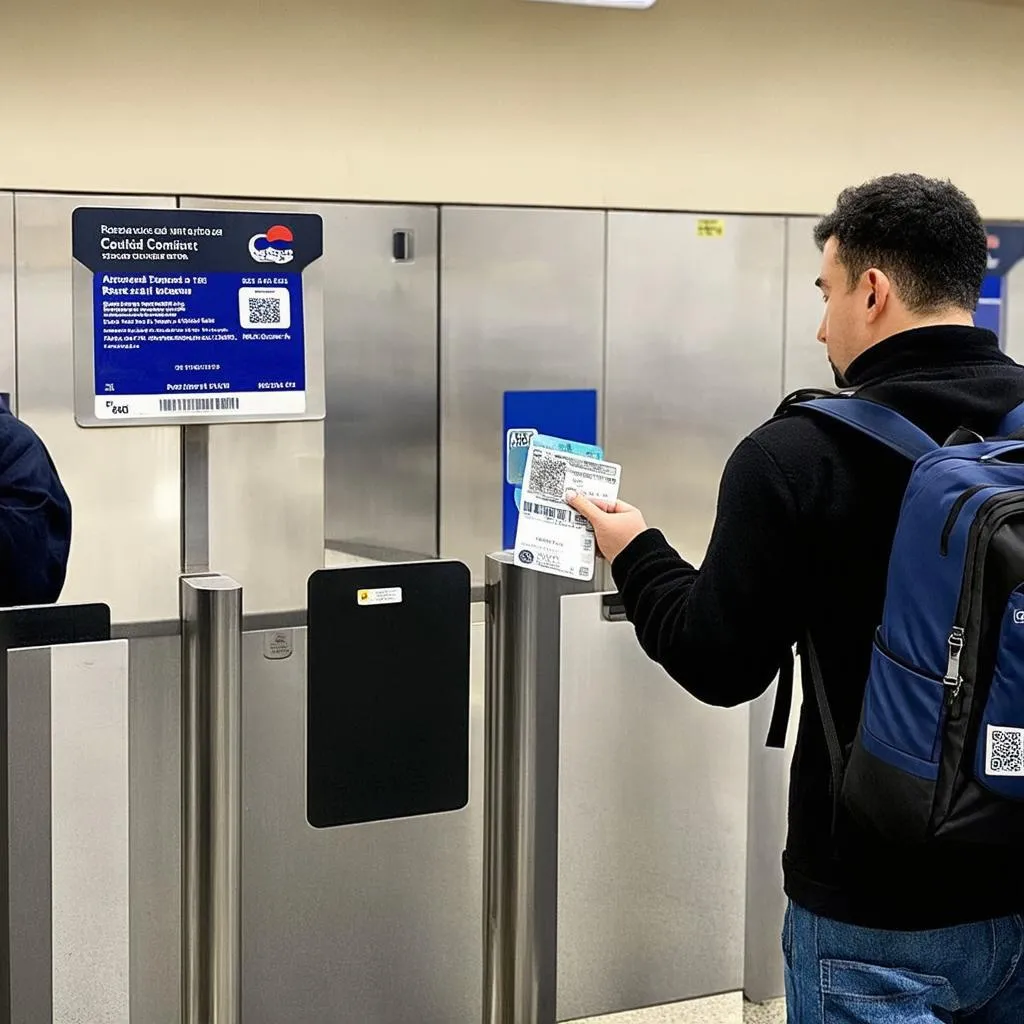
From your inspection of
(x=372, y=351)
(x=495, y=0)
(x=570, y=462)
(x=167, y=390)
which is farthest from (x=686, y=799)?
(x=495, y=0)

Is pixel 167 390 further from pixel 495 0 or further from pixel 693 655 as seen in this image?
pixel 495 0

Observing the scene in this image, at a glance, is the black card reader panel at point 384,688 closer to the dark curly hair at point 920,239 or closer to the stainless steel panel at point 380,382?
the dark curly hair at point 920,239

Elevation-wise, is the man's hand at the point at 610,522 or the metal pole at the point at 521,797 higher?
the man's hand at the point at 610,522

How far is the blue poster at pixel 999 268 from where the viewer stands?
5.27 meters

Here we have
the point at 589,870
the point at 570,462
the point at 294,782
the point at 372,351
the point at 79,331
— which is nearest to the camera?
the point at 570,462

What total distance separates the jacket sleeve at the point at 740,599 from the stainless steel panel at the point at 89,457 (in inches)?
101

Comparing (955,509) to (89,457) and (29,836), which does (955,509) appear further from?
(89,457)

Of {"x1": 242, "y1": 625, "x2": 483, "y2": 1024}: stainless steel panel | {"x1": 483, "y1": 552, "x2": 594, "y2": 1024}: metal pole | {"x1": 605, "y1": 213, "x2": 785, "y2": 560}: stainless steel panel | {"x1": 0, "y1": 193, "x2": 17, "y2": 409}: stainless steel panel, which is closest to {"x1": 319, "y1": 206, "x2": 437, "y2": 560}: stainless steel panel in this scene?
{"x1": 605, "y1": 213, "x2": 785, "y2": 560}: stainless steel panel

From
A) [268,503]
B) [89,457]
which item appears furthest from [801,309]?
[89,457]

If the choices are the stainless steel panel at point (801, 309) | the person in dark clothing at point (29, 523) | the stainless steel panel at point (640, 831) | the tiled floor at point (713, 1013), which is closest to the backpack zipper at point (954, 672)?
the stainless steel panel at point (640, 831)

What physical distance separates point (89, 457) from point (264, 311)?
2.01 meters

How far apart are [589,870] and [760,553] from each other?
1.28m

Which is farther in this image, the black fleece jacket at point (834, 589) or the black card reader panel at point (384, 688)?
the black card reader panel at point (384, 688)

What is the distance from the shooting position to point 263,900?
252cm
